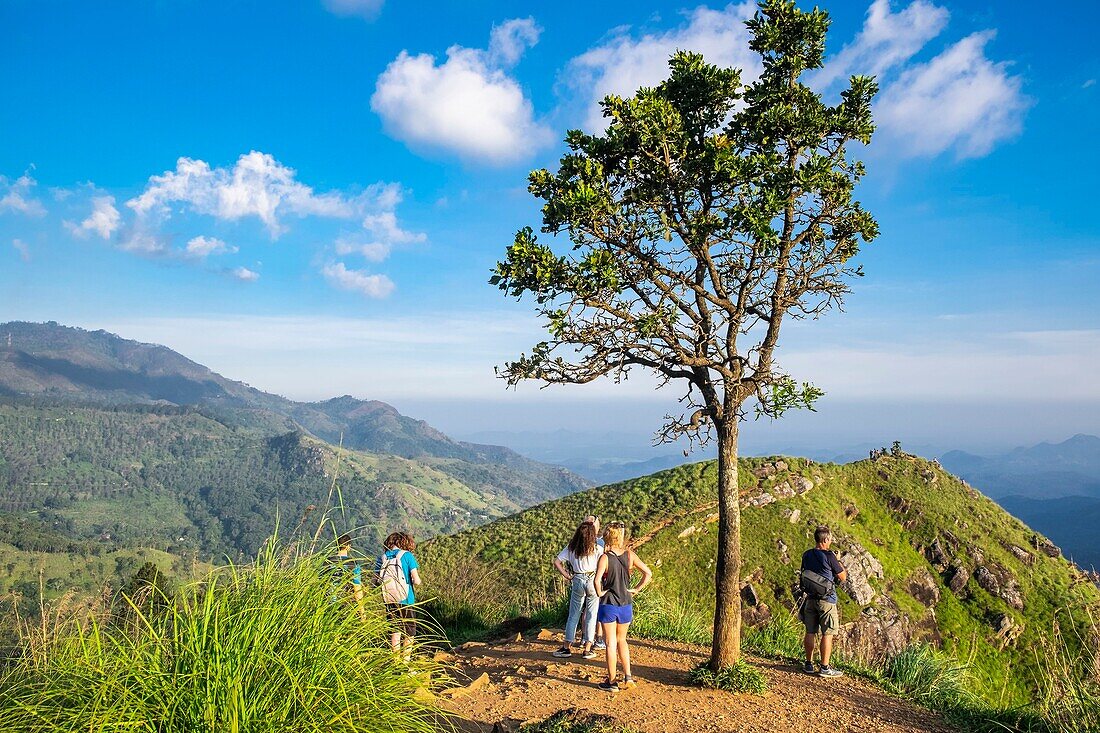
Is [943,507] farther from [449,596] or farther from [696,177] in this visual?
[696,177]

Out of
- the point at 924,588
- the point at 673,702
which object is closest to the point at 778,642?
the point at 673,702

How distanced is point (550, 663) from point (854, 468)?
3362cm

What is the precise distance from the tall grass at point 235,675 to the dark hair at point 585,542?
5028 millimetres

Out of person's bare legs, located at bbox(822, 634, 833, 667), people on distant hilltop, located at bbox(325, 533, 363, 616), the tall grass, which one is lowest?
person's bare legs, located at bbox(822, 634, 833, 667)

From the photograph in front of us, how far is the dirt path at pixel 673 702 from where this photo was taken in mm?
7695

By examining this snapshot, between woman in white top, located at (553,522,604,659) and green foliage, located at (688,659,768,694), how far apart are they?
5.67ft

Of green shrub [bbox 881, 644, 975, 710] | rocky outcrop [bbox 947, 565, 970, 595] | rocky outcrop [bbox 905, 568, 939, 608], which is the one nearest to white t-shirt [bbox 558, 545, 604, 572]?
green shrub [bbox 881, 644, 975, 710]

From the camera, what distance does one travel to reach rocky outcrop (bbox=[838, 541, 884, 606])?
90.0ft

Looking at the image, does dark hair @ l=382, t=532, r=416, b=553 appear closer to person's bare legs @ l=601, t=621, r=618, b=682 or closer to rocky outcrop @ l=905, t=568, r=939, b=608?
person's bare legs @ l=601, t=621, r=618, b=682

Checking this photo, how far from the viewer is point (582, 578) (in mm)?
9633

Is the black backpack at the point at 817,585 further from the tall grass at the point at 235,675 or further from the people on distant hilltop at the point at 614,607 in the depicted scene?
the tall grass at the point at 235,675

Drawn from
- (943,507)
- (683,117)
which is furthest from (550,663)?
(943,507)

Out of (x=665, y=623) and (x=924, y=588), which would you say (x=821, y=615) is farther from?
(x=924, y=588)

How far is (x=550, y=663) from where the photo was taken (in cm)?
973
